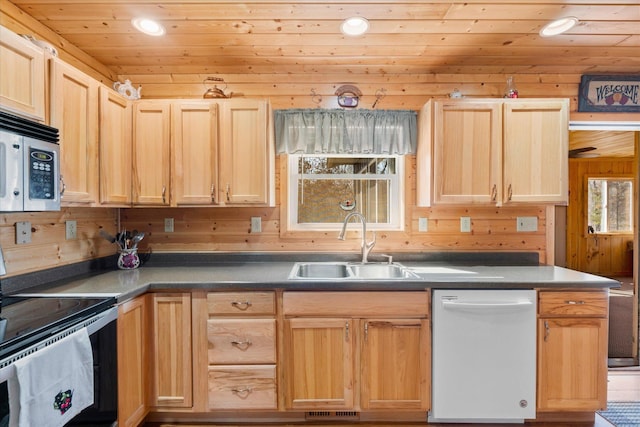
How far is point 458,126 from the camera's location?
2.22m

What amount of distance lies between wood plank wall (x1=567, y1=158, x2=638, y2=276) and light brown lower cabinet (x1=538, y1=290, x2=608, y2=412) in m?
5.39

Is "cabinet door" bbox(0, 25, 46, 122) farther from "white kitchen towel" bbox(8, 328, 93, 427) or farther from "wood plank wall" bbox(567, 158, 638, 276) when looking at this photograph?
"wood plank wall" bbox(567, 158, 638, 276)

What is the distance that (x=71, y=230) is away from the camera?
2078mm

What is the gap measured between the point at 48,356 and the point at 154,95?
6.59 ft

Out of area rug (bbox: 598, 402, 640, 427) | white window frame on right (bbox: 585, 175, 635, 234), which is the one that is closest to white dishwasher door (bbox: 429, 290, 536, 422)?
area rug (bbox: 598, 402, 640, 427)

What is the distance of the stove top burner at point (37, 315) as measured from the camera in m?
1.12

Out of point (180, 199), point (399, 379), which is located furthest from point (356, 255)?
point (180, 199)

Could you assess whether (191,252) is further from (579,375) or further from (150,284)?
(579,375)

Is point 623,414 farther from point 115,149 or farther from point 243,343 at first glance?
point 115,149

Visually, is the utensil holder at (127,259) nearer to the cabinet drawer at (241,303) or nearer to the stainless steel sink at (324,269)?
the cabinet drawer at (241,303)

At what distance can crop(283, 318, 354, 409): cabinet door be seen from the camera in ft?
6.26

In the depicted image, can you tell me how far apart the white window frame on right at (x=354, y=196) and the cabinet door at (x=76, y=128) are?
A: 1286mm

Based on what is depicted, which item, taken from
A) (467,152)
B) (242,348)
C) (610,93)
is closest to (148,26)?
(242,348)

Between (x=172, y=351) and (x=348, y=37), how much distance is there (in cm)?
218
